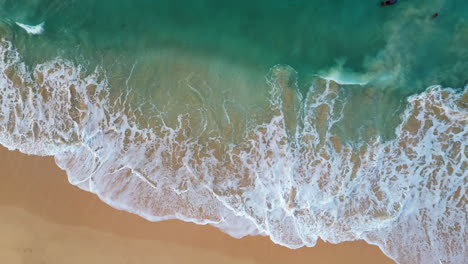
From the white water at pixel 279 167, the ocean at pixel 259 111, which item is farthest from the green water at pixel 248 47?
the white water at pixel 279 167

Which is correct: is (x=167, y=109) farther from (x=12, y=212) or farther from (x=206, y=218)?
(x=12, y=212)

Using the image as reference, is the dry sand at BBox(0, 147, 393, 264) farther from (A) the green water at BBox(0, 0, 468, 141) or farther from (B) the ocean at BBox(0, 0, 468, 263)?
(A) the green water at BBox(0, 0, 468, 141)

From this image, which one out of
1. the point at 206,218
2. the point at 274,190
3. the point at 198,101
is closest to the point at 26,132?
the point at 198,101

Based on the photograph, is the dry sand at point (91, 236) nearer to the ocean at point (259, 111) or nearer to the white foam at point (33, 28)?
the ocean at point (259, 111)

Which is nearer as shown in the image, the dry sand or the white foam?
the dry sand

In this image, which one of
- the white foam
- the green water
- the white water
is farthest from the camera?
the white foam

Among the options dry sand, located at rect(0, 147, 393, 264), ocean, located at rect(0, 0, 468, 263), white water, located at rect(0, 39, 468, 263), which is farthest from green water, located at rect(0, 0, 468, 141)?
dry sand, located at rect(0, 147, 393, 264)
